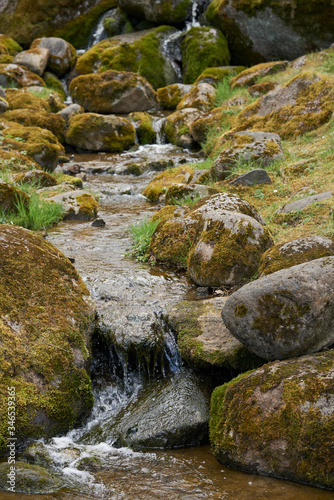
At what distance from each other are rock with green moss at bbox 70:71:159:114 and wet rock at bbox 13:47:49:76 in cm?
349

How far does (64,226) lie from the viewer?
26.8 ft

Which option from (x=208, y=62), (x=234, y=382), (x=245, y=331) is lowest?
(x=234, y=382)

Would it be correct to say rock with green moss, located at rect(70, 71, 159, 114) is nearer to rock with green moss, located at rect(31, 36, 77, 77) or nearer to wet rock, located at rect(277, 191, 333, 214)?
rock with green moss, located at rect(31, 36, 77, 77)

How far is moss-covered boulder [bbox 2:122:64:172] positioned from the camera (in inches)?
432

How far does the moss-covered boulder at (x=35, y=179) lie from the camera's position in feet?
30.0

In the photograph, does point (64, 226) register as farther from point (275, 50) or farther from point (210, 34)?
point (210, 34)

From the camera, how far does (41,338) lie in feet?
12.8

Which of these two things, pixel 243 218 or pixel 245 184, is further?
pixel 245 184

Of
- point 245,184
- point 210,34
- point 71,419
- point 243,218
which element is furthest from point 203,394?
point 210,34

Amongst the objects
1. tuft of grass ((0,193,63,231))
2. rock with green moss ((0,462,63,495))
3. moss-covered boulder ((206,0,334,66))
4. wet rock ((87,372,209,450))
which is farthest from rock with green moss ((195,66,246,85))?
rock with green moss ((0,462,63,495))

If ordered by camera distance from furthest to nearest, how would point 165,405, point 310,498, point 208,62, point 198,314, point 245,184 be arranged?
point 208,62, point 245,184, point 198,314, point 165,405, point 310,498

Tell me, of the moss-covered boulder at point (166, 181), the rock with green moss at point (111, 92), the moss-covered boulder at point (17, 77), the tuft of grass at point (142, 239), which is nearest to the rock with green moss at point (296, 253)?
the tuft of grass at point (142, 239)

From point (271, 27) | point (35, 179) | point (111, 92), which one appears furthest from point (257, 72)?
point (35, 179)

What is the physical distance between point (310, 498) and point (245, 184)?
577 centimetres
